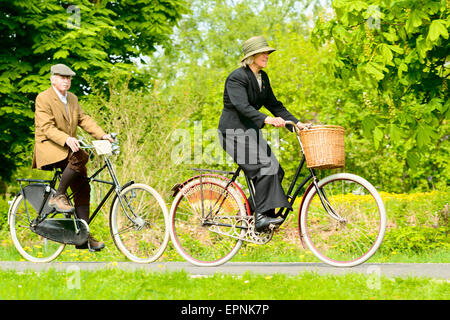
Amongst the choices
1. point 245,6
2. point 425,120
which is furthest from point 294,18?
point 425,120

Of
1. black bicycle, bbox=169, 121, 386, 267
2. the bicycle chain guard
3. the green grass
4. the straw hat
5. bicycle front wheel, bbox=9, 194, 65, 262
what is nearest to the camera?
the green grass

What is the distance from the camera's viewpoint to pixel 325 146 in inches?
214

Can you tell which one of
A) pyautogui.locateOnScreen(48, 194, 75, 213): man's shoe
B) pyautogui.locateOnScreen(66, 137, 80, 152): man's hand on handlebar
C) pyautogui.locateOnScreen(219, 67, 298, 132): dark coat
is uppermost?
pyautogui.locateOnScreen(219, 67, 298, 132): dark coat

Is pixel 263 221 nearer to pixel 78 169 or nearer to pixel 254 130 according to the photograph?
pixel 254 130

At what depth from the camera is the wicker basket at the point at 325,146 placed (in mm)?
5426

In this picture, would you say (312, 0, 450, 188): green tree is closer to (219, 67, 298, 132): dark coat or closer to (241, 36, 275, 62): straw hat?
(241, 36, 275, 62): straw hat

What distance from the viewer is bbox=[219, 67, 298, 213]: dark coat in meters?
5.81

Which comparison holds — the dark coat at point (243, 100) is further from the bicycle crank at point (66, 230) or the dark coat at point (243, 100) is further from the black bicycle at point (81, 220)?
the bicycle crank at point (66, 230)

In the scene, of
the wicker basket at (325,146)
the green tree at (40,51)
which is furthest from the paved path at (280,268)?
the green tree at (40,51)

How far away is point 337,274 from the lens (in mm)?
5328

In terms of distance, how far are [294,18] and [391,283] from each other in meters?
32.3

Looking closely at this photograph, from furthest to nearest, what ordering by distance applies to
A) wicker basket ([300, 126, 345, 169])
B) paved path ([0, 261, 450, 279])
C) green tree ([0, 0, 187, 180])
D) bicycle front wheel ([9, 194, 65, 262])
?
1. green tree ([0, 0, 187, 180])
2. bicycle front wheel ([9, 194, 65, 262])
3. paved path ([0, 261, 450, 279])
4. wicker basket ([300, 126, 345, 169])

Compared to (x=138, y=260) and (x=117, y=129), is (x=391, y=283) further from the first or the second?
(x=117, y=129)

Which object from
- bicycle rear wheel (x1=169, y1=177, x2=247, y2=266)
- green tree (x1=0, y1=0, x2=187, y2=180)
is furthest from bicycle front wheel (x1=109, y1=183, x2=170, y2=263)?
green tree (x1=0, y1=0, x2=187, y2=180)
